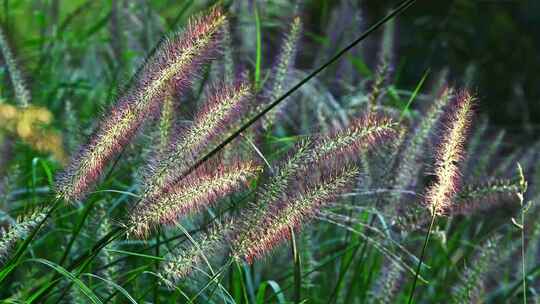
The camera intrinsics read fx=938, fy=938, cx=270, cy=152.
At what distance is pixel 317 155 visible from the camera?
2.15m

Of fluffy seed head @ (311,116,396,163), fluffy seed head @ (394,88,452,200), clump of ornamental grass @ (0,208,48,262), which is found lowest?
fluffy seed head @ (394,88,452,200)

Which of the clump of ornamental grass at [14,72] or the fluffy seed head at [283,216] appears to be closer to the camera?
the fluffy seed head at [283,216]

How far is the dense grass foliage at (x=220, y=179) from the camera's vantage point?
2.08 meters

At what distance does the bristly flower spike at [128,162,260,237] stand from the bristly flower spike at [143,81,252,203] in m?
0.03

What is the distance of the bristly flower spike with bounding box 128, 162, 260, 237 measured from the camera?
2.03 m

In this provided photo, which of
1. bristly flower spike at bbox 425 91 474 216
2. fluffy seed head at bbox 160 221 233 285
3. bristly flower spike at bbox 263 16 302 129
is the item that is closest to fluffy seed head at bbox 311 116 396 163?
bristly flower spike at bbox 425 91 474 216

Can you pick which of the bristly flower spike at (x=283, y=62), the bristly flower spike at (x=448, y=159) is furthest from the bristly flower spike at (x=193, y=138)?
the bristly flower spike at (x=283, y=62)

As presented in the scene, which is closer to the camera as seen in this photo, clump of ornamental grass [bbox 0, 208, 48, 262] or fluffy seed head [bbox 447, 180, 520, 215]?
clump of ornamental grass [bbox 0, 208, 48, 262]

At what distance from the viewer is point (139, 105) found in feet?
6.74

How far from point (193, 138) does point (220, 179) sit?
113 mm

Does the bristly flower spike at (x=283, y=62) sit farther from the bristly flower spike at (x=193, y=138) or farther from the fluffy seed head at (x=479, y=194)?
the bristly flower spike at (x=193, y=138)

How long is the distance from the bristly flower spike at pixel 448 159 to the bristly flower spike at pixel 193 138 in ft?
1.53

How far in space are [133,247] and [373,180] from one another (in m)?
0.84

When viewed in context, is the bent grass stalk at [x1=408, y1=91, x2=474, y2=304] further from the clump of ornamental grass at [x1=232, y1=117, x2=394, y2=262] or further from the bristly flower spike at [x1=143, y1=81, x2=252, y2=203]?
the bristly flower spike at [x1=143, y1=81, x2=252, y2=203]
